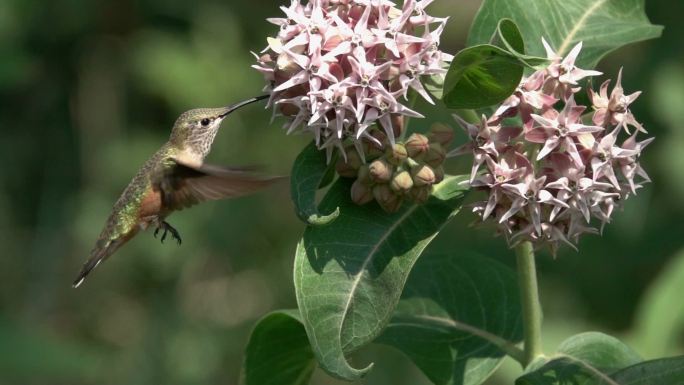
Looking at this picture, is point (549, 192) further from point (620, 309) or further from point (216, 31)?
point (216, 31)

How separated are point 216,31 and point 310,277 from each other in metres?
5.08

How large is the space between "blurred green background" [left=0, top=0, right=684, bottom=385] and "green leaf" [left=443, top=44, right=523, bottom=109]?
2911 millimetres

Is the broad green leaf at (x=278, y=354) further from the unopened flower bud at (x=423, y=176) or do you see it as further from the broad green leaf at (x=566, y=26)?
the broad green leaf at (x=566, y=26)

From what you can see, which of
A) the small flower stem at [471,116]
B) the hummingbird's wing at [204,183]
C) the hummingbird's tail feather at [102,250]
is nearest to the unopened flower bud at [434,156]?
the small flower stem at [471,116]

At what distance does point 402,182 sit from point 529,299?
63cm

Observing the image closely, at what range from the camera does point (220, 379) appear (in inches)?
262

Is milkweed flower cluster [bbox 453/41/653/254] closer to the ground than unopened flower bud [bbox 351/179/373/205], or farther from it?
farther from it

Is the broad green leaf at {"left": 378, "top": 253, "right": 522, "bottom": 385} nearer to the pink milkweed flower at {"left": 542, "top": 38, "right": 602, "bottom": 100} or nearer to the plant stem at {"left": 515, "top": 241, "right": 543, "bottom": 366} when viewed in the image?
the plant stem at {"left": 515, "top": 241, "right": 543, "bottom": 366}

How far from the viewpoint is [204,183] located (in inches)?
139

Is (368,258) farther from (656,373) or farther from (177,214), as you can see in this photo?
(177,214)

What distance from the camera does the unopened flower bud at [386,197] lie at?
8.60 feet

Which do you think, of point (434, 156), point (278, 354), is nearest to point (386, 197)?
point (434, 156)

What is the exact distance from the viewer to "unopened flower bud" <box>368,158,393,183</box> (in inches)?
101

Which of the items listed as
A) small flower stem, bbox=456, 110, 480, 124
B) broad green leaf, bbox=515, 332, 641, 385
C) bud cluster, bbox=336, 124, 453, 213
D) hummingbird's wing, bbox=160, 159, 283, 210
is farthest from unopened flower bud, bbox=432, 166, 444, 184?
broad green leaf, bbox=515, 332, 641, 385
